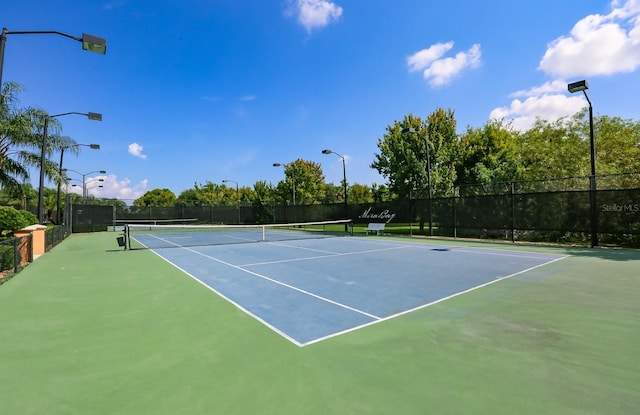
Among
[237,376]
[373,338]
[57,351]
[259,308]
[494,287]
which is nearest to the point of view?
[237,376]

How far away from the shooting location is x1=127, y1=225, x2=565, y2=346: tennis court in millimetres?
4988

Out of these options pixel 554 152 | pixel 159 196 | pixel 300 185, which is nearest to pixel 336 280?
pixel 554 152

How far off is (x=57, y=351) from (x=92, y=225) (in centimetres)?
3070

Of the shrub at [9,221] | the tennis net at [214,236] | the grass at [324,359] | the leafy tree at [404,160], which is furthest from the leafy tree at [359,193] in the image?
the grass at [324,359]

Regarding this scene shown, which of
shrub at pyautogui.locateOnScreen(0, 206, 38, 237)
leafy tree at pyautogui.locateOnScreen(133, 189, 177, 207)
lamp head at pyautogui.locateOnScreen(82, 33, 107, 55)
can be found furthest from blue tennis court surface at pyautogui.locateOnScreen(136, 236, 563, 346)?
leafy tree at pyautogui.locateOnScreen(133, 189, 177, 207)

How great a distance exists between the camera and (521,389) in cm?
293

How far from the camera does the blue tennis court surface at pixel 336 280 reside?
4.99 m

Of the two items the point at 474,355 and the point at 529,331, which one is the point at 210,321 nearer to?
the point at 474,355

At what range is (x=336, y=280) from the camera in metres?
7.60

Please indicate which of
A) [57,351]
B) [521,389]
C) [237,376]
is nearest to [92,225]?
[57,351]

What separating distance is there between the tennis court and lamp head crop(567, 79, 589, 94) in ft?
21.4

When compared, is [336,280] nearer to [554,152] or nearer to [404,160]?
[404,160]

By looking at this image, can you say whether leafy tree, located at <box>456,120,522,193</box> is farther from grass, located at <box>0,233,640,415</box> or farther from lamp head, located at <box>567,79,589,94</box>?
grass, located at <box>0,233,640,415</box>

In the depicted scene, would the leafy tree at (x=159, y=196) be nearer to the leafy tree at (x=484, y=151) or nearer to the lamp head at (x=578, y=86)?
the leafy tree at (x=484, y=151)
